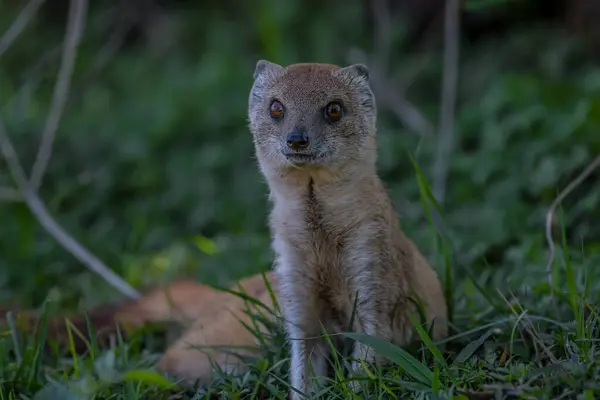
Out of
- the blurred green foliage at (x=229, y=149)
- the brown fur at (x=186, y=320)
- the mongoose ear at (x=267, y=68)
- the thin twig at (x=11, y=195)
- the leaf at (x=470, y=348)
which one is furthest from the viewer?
the thin twig at (x=11, y=195)

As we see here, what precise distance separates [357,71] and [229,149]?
3963 mm

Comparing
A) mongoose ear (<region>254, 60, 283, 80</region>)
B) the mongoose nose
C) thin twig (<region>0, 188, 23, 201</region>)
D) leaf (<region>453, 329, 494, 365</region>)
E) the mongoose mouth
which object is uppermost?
mongoose ear (<region>254, 60, 283, 80</region>)

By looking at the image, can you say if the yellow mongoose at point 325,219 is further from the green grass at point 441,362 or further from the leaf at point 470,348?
the leaf at point 470,348

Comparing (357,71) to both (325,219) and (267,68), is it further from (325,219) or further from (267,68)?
(325,219)

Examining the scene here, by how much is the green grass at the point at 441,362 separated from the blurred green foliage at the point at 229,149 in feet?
1.87

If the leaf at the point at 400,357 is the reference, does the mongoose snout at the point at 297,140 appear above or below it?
above

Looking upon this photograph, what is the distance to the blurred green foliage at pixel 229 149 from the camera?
5594mm

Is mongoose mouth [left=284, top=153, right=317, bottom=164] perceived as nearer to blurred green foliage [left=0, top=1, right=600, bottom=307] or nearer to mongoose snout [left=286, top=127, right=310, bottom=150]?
mongoose snout [left=286, top=127, right=310, bottom=150]

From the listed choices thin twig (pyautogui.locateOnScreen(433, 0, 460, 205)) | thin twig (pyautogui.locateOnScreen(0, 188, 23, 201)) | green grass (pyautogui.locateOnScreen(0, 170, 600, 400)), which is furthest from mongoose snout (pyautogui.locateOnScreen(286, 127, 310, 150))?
thin twig (pyautogui.locateOnScreen(0, 188, 23, 201))

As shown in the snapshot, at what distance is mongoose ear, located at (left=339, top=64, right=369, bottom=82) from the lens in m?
3.61

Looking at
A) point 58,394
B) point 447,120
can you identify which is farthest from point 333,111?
point 447,120

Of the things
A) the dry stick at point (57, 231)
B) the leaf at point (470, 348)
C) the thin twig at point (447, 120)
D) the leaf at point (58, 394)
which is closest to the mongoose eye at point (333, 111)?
the leaf at point (470, 348)

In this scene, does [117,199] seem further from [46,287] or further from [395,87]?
[395,87]

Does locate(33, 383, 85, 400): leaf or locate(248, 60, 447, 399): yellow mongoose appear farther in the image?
locate(248, 60, 447, 399): yellow mongoose
